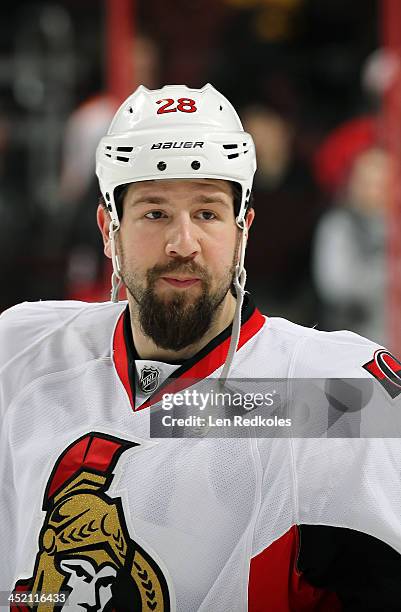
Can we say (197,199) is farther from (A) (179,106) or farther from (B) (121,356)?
(B) (121,356)

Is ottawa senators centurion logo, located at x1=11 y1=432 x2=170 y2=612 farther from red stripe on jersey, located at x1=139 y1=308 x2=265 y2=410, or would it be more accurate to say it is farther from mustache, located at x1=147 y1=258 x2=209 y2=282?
mustache, located at x1=147 y1=258 x2=209 y2=282

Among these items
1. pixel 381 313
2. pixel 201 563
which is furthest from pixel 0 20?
pixel 201 563

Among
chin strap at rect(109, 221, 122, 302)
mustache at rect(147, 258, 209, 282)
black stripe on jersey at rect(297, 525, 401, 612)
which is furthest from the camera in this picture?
chin strap at rect(109, 221, 122, 302)

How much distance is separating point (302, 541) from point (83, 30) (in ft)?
10.8

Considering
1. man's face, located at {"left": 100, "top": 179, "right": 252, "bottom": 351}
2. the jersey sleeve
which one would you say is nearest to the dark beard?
man's face, located at {"left": 100, "top": 179, "right": 252, "bottom": 351}

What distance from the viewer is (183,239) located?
157 centimetres

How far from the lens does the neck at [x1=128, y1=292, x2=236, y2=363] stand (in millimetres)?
1660

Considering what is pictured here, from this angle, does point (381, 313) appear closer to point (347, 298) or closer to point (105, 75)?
point (347, 298)

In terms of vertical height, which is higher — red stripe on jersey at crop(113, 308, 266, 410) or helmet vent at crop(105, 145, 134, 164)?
helmet vent at crop(105, 145, 134, 164)

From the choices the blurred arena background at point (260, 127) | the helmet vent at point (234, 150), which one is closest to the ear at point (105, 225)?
the helmet vent at point (234, 150)

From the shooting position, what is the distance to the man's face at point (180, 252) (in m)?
1.59

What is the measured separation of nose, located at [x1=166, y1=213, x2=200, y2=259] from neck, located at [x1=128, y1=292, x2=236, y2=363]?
0.11 meters

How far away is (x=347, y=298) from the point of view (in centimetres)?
405

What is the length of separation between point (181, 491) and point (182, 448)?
0.20 ft
